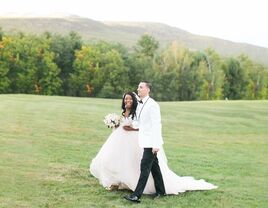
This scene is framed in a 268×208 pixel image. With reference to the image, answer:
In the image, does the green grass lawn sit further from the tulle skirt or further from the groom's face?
the groom's face

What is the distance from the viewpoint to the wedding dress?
37.9 ft

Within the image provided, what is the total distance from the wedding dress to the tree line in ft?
253

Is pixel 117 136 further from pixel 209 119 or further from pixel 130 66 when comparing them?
pixel 130 66

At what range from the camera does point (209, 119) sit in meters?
30.0

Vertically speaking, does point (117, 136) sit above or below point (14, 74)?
above

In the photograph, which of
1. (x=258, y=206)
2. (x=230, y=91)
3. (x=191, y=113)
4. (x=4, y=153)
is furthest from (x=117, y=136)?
(x=230, y=91)

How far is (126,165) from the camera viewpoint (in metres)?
11.6

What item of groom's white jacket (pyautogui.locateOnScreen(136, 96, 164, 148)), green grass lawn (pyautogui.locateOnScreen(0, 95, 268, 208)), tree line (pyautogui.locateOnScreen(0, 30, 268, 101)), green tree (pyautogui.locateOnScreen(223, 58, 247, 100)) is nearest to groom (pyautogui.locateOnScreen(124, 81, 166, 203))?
groom's white jacket (pyautogui.locateOnScreen(136, 96, 164, 148))

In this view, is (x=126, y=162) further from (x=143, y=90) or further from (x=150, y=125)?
(x=143, y=90)

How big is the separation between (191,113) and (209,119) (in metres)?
2.29

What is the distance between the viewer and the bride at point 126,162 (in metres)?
11.5

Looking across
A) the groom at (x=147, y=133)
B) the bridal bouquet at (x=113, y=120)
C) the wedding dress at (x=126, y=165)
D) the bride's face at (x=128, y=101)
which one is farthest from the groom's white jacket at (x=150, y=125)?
the bridal bouquet at (x=113, y=120)

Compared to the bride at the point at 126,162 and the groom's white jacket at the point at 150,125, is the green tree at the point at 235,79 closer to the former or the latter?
the bride at the point at 126,162

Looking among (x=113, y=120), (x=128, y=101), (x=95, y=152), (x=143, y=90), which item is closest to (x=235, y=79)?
(x=95, y=152)
